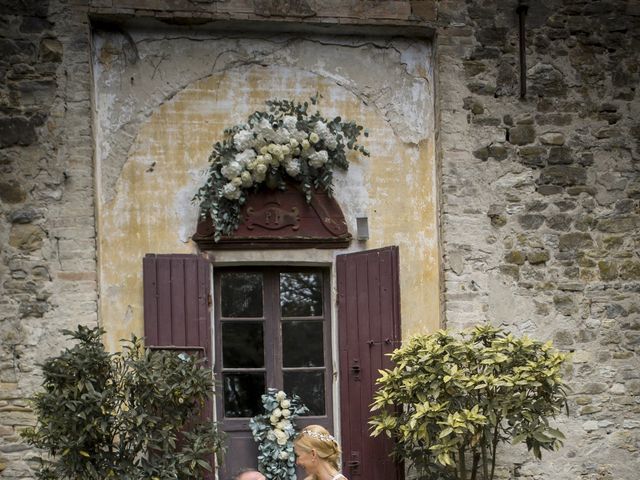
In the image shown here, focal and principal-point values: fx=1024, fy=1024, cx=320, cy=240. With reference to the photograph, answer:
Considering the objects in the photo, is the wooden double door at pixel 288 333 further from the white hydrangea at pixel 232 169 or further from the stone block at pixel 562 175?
the stone block at pixel 562 175

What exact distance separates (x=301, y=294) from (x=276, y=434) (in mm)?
996

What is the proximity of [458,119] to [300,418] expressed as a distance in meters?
2.35

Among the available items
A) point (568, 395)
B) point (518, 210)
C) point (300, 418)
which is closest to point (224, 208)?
point (300, 418)

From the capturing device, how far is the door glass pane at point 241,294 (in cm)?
705

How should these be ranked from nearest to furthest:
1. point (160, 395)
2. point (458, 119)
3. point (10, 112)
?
point (160, 395) < point (10, 112) < point (458, 119)

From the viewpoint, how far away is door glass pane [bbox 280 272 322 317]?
7105mm

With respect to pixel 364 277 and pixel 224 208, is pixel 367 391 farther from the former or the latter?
pixel 224 208

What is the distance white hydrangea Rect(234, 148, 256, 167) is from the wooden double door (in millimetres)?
715

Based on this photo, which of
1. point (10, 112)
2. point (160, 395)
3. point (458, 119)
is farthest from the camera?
point (458, 119)

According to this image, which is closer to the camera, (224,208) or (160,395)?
(160,395)

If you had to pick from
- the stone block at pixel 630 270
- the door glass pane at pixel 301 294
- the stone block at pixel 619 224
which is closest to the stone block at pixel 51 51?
the door glass pane at pixel 301 294

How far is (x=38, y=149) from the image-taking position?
22.2 ft

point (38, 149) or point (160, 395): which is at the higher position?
point (38, 149)

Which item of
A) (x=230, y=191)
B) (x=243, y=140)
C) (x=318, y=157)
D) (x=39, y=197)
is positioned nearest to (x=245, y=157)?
(x=243, y=140)
